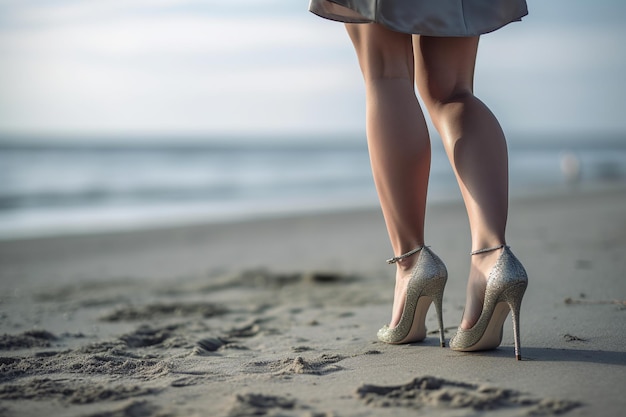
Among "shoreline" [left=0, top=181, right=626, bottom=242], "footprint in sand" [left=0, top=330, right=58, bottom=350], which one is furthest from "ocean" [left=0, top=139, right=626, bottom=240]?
"footprint in sand" [left=0, top=330, right=58, bottom=350]

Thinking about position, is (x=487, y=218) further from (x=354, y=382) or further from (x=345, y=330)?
(x=345, y=330)

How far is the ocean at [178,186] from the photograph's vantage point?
948 centimetres

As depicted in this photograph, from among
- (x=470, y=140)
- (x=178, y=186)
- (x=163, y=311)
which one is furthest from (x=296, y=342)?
(x=178, y=186)

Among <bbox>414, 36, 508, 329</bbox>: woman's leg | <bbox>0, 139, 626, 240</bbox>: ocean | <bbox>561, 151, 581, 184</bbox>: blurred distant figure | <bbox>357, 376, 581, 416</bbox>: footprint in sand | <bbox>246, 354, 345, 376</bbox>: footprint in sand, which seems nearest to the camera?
<bbox>357, 376, 581, 416</bbox>: footprint in sand

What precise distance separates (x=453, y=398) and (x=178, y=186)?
14.2 meters

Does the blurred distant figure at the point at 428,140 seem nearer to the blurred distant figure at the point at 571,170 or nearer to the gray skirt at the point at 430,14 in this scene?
the gray skirt at the point at 430,14

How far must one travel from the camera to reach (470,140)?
5.97ft

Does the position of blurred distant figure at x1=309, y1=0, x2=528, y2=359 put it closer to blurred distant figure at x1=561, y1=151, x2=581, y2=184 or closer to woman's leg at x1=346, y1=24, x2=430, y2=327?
woman's leg at x1=346, y1=24, x2=430, y2=327

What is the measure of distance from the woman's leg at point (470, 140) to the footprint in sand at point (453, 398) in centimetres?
35

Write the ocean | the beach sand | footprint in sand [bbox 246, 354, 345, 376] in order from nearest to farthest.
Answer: the beach sand, footprint in sand [bbox 246, 354, 345, 376], the ocean

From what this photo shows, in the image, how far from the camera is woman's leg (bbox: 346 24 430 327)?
1857 mm

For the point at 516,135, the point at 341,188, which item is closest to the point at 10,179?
Result: the point at 341,188

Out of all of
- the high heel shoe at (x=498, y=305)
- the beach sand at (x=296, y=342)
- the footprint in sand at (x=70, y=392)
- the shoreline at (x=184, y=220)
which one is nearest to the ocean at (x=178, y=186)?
the shoreline at (x=184, y=220)

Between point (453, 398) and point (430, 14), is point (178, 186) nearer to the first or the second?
point (430, 14)
